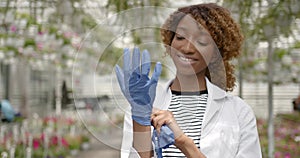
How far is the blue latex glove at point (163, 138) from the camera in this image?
2.89 ft

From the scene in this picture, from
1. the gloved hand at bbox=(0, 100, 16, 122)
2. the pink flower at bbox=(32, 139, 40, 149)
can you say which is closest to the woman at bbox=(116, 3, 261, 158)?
the pink flower at bbox=(32, 139, 40, 149)

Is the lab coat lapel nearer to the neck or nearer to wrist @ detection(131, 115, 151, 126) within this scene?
the neck

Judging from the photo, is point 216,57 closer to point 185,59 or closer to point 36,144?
point 185,59

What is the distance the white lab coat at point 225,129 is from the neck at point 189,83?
25 mm

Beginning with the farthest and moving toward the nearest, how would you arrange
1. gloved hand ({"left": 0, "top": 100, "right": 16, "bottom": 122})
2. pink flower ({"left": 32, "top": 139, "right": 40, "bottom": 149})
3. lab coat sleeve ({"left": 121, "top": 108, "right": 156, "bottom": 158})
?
gloved hand ({"left": 0, "top": 100, "right": 16, "bottom": 122}), pink flower ({"left": 32, "top": 139, "right": 40, "bottom": 149}), lab coat sleeve ({"left": 121, "top": 108, "right": 156, "bottom": 158})

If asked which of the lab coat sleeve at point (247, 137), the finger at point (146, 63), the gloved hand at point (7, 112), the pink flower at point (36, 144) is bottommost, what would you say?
the pink flower at point (36, 144)

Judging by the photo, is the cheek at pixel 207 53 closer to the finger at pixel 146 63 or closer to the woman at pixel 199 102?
the woman at pixel 199 102

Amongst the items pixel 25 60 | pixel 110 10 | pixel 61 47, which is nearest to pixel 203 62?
pixel 110 10

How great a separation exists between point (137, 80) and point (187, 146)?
0.15m

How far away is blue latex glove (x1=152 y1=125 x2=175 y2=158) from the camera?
2.89 feet

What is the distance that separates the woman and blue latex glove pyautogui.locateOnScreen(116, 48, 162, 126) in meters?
0.01

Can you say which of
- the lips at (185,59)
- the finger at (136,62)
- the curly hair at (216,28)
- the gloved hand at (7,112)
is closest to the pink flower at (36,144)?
the gloved hand at (7,112)

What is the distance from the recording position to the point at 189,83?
1.02 m

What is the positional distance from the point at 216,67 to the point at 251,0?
1.48m
